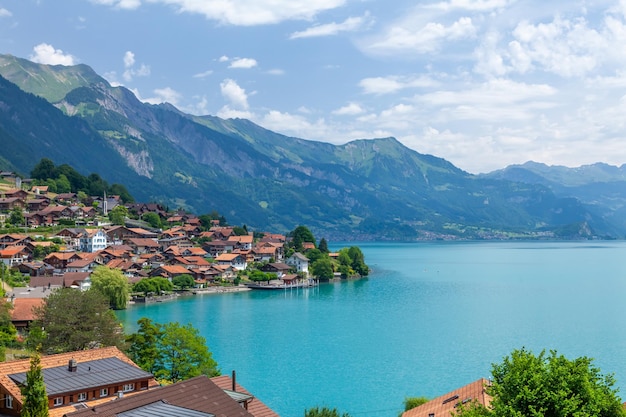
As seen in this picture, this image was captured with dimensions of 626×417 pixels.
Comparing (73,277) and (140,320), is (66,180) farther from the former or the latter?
(140,320)

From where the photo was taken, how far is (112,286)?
66.4 m

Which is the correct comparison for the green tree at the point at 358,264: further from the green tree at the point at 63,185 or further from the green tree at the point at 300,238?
the green tree at the point at 63,185

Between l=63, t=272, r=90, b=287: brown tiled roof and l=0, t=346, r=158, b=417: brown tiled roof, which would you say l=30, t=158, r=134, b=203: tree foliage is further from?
l=0, t=346, r=158, b=417: brown tiled roof

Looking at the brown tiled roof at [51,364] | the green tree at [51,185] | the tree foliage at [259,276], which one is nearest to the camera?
the brown tiled roof at [51,364]

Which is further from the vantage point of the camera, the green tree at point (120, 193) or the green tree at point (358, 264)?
the green tree at point (120, 193)

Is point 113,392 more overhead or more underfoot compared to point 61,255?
more underfoot

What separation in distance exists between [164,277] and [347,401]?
5720 centimetres

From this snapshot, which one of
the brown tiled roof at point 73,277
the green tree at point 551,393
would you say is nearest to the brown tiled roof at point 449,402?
the green tree at point 551,393

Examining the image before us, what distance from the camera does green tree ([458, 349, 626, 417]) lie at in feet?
45.4

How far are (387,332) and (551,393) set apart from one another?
44.3 meters

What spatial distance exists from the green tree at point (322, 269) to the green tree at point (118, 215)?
34122mm

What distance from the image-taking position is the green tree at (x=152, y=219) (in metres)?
114

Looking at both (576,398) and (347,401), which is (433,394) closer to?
(347,401)

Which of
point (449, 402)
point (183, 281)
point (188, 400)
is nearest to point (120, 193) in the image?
point (183, 281)
